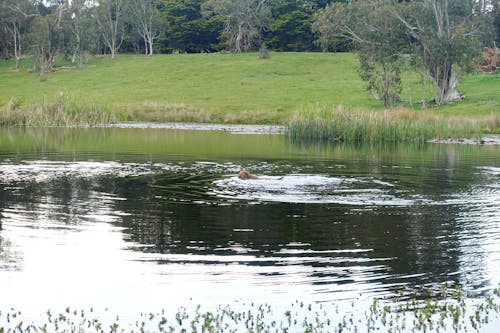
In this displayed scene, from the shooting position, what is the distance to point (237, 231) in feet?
57.3

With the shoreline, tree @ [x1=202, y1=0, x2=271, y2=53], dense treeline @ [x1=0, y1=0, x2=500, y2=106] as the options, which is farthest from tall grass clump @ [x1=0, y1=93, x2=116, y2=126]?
tree @ [x1=202, y1=0, x2=271, y2=53]

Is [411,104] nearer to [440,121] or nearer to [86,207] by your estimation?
[440,121]

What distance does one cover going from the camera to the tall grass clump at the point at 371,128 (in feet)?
153

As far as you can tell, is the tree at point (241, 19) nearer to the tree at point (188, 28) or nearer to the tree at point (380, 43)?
the tree at point (188, 28)

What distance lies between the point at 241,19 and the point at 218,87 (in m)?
36.1

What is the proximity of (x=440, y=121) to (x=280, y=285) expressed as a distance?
4068 cm

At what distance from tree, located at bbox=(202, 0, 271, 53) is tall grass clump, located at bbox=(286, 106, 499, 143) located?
7311 cm

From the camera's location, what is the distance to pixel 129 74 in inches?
4092

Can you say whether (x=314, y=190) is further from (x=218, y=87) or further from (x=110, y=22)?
(x=110, y=22)

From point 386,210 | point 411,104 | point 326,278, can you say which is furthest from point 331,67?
point 326,278

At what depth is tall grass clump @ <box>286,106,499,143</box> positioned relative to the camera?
46.6 meters

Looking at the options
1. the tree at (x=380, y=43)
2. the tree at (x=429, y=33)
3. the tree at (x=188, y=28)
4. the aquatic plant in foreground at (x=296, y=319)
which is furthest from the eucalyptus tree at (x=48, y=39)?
the aquatic plant in foreground at (x=296, y=319)

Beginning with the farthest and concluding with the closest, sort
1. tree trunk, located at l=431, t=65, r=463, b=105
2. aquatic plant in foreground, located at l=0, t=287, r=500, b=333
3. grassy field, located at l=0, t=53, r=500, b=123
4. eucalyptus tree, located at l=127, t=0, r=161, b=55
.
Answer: eucalyptus tree, located at l=127, t=0, r=161, b=55, tree trunk, located at l=431, t=65, r=463, b=105, grassy field, located at l=0, t=53, r=500, b=123, aquatic plant in foreground, located at l=0, t=287, r=500, b=333

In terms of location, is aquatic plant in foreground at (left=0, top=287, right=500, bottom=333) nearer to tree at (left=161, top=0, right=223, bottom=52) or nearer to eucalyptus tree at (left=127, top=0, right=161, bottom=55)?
eucalyptus tree at (left=127, top=0, right=161, bottom=55)
